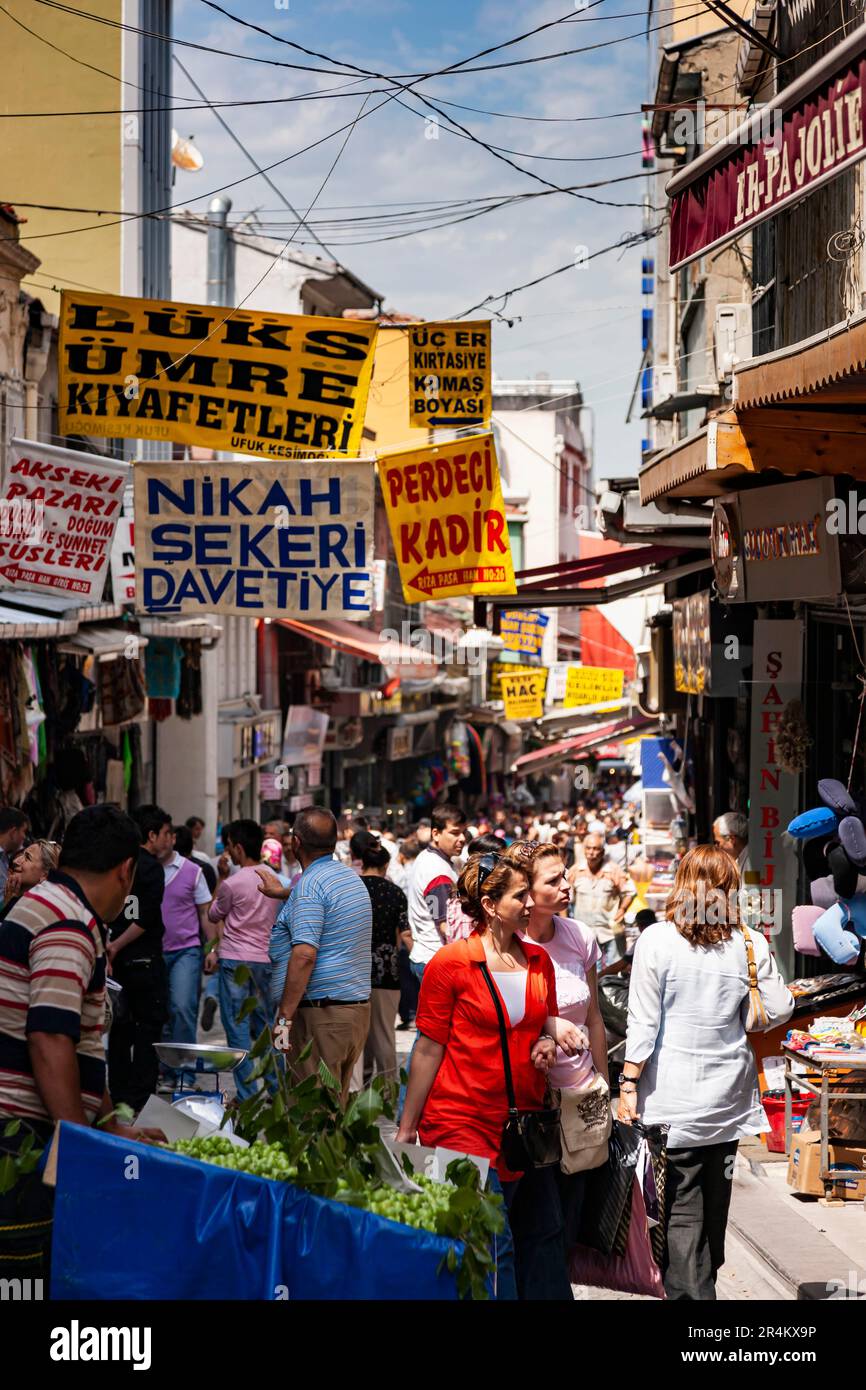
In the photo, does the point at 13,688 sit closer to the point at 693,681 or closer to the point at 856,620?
the point at 693,681

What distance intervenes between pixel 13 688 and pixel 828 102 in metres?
9.46

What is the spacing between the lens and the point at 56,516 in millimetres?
13250

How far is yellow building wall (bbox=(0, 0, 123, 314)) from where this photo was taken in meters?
22.0

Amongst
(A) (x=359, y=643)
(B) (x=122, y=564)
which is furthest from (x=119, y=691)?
(A) (x=359, y=643)

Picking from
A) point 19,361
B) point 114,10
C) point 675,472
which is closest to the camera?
point 675,472

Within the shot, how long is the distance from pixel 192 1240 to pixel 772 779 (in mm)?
8174

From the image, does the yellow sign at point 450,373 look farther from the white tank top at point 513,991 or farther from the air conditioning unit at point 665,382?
the white tank top at point 513,991

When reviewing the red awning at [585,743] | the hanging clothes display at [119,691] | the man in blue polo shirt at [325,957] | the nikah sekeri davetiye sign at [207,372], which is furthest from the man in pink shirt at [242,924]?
the red awning at [585,743]

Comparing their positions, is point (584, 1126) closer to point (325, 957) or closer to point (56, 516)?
point (325, 957)

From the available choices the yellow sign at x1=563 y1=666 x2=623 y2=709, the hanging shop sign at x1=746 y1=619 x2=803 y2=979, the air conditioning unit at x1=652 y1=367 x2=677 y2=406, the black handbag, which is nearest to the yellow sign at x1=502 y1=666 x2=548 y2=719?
the yellow sign at x1=563 y1=666 x2=623 y2=709

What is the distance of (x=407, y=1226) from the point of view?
404 centimetres

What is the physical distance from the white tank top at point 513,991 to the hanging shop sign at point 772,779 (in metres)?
6.01

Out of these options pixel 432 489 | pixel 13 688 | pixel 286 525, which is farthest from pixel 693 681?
pixel 13 688

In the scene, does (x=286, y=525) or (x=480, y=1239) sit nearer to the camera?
(x=480, y=1239)
